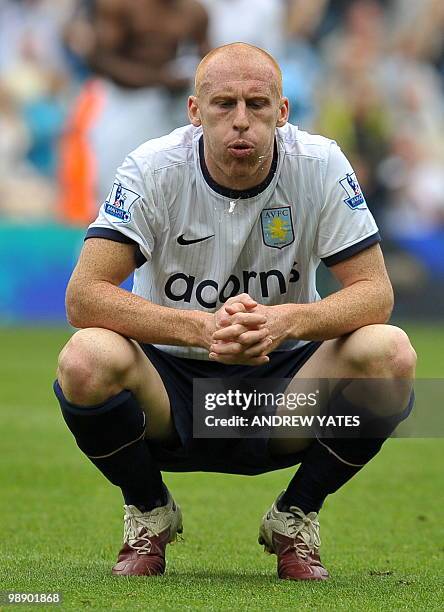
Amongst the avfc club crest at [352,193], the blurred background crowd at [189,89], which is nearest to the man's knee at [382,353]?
the avfc club crest at [352,193]

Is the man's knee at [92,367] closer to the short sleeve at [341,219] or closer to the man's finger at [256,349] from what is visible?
the man's finger at [256,349]

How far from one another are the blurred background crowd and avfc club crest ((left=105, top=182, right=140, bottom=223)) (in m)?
12.8

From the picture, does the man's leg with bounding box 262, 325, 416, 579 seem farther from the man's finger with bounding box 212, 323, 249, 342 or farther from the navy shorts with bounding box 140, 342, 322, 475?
the man's finger with bounding box 212, 323, 249, 342

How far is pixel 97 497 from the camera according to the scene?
233 inches

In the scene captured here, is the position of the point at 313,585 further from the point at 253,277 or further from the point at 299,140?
the point at 299,140

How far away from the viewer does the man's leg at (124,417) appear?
12.9ft

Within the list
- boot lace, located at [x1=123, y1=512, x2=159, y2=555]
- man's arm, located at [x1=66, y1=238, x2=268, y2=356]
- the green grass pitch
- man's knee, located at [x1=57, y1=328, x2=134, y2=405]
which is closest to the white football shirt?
man's arm, located at [x1=66, y1=238, x2=268, y2=356]

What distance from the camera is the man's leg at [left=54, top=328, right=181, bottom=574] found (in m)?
3.93

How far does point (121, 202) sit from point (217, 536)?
4.89 feet

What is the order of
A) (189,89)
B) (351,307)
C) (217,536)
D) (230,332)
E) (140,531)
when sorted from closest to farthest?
(230,332) → (351,307) → (140,531) → (217,536) → (189,89)

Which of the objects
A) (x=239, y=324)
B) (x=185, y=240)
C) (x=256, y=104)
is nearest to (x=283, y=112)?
(x=256, y=104)

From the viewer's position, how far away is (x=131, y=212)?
13.5 feet

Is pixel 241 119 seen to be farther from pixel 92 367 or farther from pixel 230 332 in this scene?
pixel 92 367

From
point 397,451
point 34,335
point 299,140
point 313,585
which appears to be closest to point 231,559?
point 313,585
